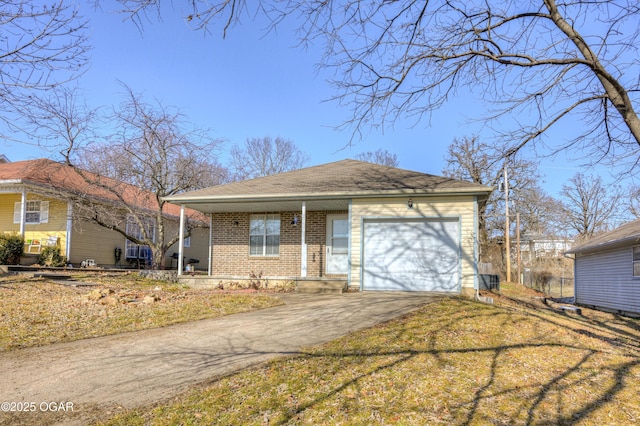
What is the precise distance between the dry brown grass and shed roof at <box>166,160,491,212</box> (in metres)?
3.35

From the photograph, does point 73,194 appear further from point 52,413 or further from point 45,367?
point 52,413

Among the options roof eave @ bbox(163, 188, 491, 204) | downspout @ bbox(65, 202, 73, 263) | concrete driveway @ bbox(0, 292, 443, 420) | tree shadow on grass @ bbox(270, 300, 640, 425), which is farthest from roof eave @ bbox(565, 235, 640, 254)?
downspout @ bbox(65, 202, 73, 263)

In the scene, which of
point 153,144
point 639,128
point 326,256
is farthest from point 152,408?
point 153,144

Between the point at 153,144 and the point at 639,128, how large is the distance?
1539cm

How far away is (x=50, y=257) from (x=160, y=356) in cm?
1353

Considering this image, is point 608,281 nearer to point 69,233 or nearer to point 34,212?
point 69,233

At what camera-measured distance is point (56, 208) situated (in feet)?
57.1

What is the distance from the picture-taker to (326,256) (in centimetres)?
1397

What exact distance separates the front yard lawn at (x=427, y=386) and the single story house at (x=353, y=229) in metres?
5.61

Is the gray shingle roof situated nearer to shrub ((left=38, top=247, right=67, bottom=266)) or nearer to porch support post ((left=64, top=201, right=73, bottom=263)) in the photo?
porch support post ((left=64, top=201, right=73, bottom=263))

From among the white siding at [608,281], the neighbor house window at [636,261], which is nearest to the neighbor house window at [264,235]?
the neighbor house window at [636,261]

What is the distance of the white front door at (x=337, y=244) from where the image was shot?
13820 mm

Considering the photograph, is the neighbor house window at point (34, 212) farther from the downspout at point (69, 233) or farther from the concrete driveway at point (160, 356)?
the concrete driveway at point (160, 356)

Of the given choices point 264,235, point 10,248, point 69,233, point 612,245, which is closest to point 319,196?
point 264,235
